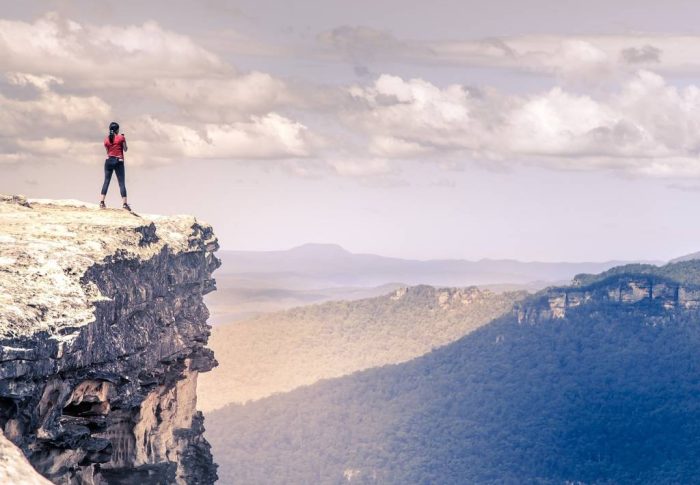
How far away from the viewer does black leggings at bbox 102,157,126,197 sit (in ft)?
152

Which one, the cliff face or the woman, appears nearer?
the cliff face

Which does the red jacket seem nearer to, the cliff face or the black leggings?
the black leggings

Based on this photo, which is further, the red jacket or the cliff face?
the red jacket

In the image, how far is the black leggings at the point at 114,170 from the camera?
46.5 metres

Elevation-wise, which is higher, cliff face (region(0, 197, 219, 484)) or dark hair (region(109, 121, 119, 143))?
dark hair (region(109, 121, 119, 143))

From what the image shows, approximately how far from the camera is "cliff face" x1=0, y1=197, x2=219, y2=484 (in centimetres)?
2862

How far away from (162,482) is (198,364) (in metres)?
6.25

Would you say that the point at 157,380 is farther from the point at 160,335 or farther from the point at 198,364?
the point at 198,364

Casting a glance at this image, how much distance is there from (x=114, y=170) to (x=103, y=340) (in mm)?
15057

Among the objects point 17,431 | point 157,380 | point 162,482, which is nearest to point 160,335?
point 157,380

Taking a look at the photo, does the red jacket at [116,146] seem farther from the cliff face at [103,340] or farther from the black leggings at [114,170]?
the cliff face at [103,340]

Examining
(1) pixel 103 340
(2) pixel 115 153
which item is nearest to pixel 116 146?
(2) pixel 115 153

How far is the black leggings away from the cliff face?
90 cm

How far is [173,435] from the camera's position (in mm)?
48375
